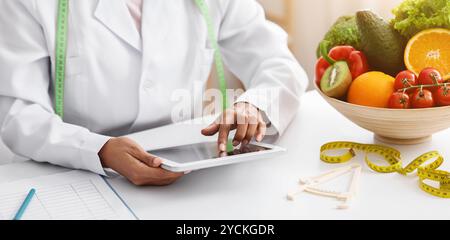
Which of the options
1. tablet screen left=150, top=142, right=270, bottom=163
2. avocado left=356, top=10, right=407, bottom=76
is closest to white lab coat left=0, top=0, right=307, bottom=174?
tablet screen left=150, top=142, right=270, bottom=163

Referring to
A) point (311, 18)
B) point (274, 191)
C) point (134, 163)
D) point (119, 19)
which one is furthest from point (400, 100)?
point (311, 18)

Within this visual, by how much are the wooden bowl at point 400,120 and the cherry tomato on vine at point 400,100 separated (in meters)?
0.01

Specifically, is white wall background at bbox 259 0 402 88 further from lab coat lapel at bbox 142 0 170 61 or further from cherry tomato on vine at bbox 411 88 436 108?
cherry tomato on vine at bbox 411 88 436 108

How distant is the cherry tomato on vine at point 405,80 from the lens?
1.06 meters

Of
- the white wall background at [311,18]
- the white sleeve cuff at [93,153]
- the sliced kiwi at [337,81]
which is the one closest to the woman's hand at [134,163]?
the white sleeve cuff at [93,153]

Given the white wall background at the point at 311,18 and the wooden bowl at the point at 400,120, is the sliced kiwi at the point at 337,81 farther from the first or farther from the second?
the white wall background at the point at 311,18

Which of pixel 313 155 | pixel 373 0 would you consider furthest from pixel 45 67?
pixel 373 0

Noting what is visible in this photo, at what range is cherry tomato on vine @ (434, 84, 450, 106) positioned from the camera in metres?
1.04

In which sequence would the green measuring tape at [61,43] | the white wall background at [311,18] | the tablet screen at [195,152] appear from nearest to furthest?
the tablet screen at [195,152] < the green measuring tape at [61,43] < the white wall background at [311,18]

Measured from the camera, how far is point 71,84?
124cm

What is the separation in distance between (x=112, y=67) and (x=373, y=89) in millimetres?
524

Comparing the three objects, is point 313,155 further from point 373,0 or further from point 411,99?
point 373,0

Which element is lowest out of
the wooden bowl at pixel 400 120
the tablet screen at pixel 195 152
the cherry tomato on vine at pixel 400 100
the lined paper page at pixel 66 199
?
the lined paper page at pixel 66 199
